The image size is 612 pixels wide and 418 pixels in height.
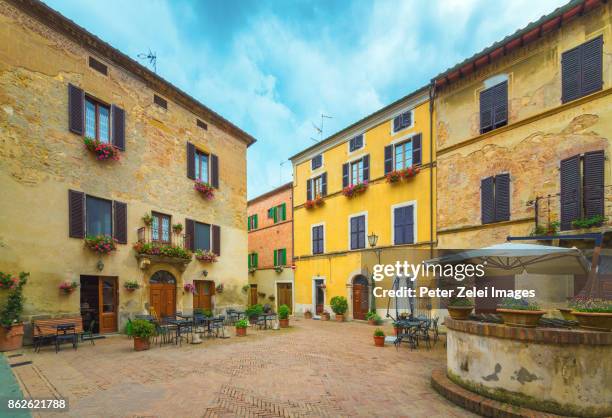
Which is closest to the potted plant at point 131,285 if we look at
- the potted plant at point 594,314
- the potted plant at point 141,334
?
the potted plant at point 141,334

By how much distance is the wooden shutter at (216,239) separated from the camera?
54.9 feet

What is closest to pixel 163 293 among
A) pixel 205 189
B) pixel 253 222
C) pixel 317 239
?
pixel 205 189

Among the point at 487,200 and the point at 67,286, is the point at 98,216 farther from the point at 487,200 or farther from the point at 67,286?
the point at 487,200

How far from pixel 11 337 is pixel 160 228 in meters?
6.31

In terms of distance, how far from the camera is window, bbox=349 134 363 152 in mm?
18047

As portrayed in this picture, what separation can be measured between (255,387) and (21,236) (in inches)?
346

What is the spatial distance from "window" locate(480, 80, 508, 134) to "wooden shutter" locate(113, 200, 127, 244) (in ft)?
47.4

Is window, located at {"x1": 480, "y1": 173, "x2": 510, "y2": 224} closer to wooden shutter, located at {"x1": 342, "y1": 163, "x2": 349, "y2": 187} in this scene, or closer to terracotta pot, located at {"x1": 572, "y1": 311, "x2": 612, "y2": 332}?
terracotta pot, located at {"x1": 572, "y1": 311, "x2": 612, "y2": 332}

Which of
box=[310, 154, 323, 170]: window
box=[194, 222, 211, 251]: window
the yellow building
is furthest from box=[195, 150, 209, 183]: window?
box=[310, 154, 323, 170]: window

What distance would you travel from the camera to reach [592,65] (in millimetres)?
9742

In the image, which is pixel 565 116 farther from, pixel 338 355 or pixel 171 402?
pixel 171 402

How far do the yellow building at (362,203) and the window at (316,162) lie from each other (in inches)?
2.6

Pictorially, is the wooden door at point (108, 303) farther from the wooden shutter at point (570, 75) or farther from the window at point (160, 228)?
the wooden shutter at point (570, 75)

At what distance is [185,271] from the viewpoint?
14875mm
